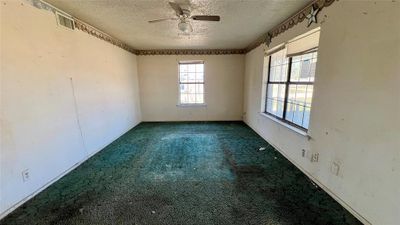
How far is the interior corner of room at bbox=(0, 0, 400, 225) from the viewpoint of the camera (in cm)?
162

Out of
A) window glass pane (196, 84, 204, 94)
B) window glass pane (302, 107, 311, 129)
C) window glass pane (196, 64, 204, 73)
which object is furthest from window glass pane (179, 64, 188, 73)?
window glass pane (302, 107, 311, 129)

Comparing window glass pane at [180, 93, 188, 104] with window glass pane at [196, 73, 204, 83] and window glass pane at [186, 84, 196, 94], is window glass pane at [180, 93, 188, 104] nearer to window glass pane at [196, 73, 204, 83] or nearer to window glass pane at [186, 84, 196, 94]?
window glass pane at [186, 84, 196, 94]

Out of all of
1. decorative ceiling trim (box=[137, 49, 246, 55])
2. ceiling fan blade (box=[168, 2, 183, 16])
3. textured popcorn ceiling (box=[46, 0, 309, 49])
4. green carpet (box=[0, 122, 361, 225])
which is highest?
textured popcorn ceiling (box=[46, 0, 309, 49])

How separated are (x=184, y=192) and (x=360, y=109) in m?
2.10

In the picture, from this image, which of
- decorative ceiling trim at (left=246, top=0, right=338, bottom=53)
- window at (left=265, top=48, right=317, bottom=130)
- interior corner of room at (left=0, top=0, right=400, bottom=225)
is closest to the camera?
interior corner of room at (left=0, top=0, right=400, bottom=225)

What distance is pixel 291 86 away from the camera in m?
3.21

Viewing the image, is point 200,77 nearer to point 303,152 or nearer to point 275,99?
point 275,99

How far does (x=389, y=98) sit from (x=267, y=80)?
2799mm

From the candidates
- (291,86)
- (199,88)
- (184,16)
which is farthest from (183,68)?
(291,86)

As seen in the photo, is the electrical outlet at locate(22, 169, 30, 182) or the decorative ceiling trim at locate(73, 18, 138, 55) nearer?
the electrical outlet at locate(22, 169, 30, 182)

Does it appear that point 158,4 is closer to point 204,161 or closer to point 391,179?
point 204,161

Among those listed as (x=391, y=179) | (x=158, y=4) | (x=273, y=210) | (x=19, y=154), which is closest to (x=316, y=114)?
(x=391, y=179)

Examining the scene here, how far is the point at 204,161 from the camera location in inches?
120

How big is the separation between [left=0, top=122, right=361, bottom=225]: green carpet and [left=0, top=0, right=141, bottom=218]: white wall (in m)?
0.27
